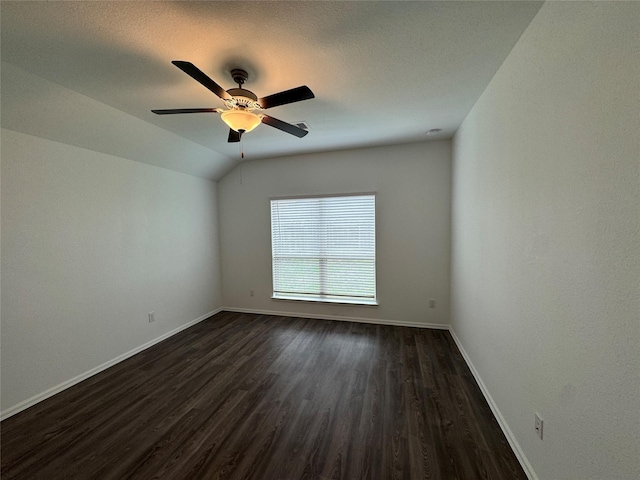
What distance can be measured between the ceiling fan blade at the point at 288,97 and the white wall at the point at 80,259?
7.40ft

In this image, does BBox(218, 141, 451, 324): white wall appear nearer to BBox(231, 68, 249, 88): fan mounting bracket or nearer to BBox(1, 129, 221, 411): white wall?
BBox(1, 129, 221, 411): white wall

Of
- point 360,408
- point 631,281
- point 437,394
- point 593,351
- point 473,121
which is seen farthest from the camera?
point 473,121

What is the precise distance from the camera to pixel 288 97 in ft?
5.04

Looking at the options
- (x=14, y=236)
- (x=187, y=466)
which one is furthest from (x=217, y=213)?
(x=187, y=466)

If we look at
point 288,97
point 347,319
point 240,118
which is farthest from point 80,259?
point 347,319

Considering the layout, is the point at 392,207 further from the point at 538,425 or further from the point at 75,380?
the point at 75,380

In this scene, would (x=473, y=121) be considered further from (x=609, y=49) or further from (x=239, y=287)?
(x=239, y=287)

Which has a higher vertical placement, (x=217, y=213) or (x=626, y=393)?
(x=217, y=213)

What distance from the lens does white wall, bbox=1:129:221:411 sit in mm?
2043

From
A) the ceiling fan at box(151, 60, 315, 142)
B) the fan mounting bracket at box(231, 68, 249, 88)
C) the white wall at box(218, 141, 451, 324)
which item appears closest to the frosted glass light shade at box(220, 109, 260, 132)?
the ceiling fan at box(151, 60, 315, 142)

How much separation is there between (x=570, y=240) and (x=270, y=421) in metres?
2.21

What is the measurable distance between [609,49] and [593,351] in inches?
44.9

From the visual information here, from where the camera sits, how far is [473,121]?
Result: 92.8 inches

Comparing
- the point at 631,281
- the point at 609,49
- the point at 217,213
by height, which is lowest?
the point at 631,281
